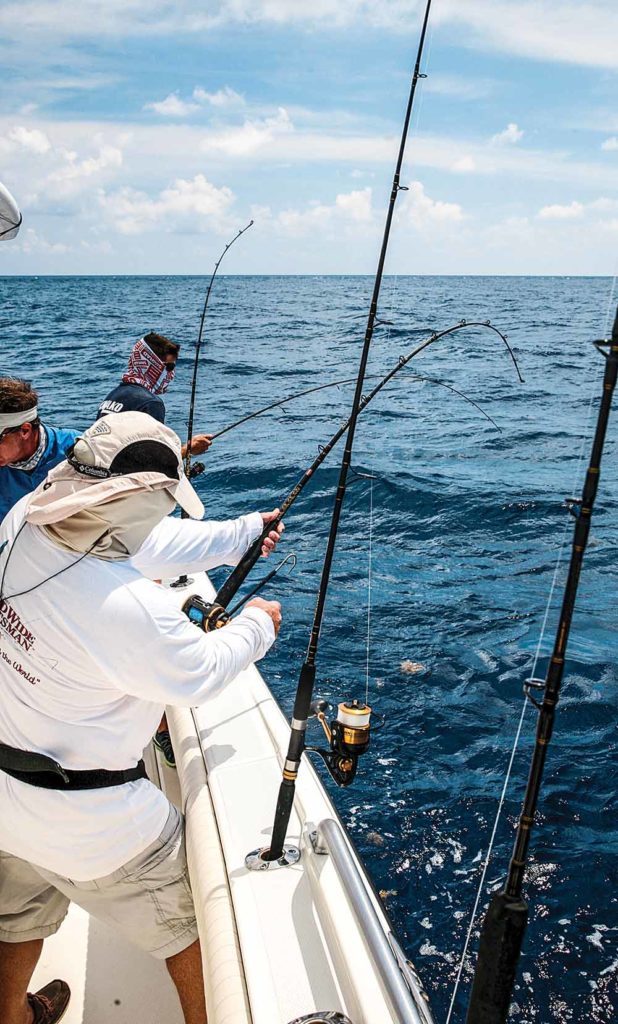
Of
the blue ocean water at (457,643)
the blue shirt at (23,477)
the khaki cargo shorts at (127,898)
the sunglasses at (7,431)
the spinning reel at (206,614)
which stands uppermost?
the sunglasses at (7,431)

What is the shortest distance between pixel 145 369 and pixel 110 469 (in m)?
2.49

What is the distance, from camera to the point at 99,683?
1.54 metres

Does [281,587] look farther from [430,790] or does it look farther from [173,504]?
[173,504]

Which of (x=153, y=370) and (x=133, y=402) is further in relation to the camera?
(x=153, y=370)

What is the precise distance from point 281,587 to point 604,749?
2550 mm

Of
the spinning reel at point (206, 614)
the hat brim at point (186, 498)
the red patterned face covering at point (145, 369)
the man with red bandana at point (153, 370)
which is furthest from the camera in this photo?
the red patterned face covering at point (145, 369)

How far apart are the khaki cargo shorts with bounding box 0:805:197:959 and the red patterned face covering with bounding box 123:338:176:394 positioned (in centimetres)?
249

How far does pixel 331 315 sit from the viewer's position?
31.4 m

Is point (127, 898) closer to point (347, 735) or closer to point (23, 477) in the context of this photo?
point (347, 735)

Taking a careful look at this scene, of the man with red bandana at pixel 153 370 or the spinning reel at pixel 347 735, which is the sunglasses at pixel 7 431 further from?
Answer: the spinning reel at pixel 347 735

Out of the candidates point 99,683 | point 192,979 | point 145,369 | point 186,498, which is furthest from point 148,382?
point 192,979

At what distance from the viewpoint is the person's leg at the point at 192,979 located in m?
→ 1.85

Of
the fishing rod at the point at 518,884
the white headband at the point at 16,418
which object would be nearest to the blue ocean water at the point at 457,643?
the fishing rod at the point at 518,884

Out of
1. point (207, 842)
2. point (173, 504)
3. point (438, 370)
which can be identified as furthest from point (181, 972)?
point (438, 370)
